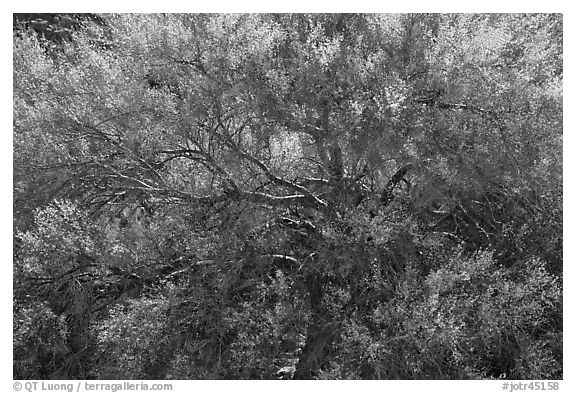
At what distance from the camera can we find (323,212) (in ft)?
22.0

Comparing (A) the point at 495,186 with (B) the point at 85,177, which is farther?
(B) the point at 85,177

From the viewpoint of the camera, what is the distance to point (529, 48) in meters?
6.79

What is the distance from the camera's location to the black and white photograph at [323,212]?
6391 millimetres

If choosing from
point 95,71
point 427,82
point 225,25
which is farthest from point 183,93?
point 427,82

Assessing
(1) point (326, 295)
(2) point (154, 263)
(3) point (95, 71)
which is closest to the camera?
(1) point (326, 295)

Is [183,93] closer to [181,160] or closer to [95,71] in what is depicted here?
[181,160]

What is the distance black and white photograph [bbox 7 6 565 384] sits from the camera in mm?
6391

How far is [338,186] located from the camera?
22.2 feet

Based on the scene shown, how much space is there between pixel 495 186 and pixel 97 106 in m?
3.28

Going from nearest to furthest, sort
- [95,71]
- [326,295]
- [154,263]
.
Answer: [326,295], [154,263], [95,71]

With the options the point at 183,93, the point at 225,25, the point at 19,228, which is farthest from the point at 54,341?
the point at 225,25

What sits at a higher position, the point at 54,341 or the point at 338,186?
the point at 338,186

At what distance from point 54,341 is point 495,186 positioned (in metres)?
3.79

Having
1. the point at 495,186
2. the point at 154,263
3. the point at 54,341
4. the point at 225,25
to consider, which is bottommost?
the point at 54,341
